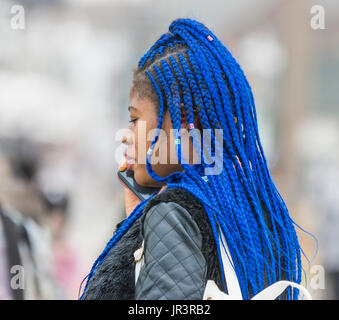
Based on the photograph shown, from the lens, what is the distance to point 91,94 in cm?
474

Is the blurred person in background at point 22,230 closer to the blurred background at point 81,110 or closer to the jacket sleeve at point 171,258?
the blurred background at point 81,110

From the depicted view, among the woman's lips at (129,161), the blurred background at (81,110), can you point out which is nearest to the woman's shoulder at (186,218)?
the woman's lips at (129,161)

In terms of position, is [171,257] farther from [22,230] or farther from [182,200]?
[22,230]

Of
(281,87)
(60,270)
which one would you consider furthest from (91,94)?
(281,87)

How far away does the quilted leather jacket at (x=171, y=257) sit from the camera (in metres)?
1.12

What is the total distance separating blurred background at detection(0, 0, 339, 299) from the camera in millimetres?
4250

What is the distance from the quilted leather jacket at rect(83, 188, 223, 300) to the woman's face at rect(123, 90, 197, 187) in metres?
0.14

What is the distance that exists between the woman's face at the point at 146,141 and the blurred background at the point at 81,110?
2.46m

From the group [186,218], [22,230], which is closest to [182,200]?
[186,218]

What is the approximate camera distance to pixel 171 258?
1139mm
